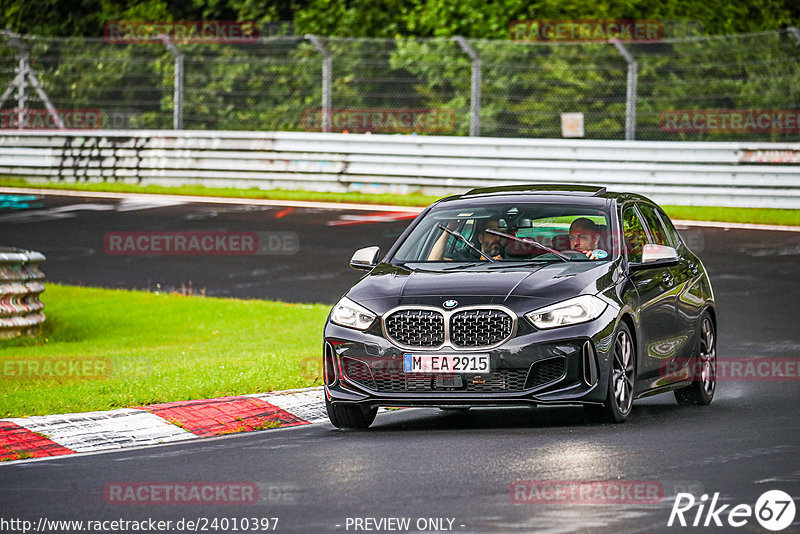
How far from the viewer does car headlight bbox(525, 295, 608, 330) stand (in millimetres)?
9742

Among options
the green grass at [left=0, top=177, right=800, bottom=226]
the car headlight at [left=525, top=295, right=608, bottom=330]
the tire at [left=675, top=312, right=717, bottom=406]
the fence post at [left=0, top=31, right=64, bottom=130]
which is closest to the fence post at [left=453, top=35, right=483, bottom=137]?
the green grass at [left=0, top=177, right=800, bottom=226]

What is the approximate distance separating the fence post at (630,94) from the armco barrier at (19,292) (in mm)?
12347

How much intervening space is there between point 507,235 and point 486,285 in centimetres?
106

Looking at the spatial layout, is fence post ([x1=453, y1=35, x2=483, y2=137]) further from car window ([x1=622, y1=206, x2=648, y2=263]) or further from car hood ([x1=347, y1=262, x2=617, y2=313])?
car hood ([x1=347, y1=262, x2=617, y2=313])

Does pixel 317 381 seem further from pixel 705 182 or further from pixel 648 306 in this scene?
pixel 705 182

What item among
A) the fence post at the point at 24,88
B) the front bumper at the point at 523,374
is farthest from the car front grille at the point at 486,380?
the fence post at the point at 24,88

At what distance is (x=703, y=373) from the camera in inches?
455

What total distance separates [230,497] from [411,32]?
28343mm

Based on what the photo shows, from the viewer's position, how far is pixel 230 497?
7.97 metres

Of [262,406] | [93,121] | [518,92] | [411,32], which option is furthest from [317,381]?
[411,32]

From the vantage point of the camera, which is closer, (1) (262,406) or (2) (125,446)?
(2) (125,446)

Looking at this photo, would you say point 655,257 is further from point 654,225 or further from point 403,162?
point 403,162

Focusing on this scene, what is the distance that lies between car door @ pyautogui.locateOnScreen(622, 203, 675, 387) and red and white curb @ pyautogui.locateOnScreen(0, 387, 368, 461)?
2294 millimetres

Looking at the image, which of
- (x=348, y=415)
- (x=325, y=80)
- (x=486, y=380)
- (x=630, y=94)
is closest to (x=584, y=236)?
(x=486, y=380)
